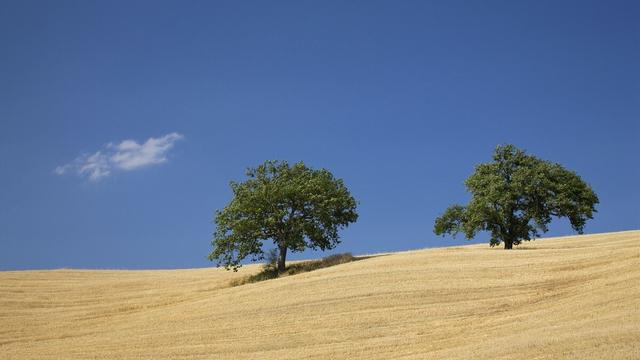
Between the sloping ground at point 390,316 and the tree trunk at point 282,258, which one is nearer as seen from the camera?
the sloping ground at point 390,316

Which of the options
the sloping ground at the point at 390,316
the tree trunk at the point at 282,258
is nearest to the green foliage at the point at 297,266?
the tree trunk at the point at 282,258

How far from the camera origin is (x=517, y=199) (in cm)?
5456

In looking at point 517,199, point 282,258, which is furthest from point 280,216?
point 517,199

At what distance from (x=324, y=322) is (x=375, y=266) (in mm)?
12082

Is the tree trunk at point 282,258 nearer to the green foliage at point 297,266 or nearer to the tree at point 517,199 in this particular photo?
the green foliage at point 297,266

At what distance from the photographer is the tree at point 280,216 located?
170 feet

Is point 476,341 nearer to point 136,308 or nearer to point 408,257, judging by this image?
point 408,257

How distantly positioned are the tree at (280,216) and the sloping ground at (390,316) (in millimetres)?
7907

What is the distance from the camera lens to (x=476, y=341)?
78.4ft

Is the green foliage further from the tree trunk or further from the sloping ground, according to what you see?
the sloping ground

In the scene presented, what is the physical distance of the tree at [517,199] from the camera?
2130 inches

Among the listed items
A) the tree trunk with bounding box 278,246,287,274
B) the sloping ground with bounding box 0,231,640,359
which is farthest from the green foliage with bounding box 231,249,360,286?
the sloping ground with bounding box 0,231,640,359

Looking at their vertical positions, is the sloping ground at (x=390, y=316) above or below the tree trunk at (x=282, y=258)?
below

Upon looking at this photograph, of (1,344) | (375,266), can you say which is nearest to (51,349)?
(1,344)
